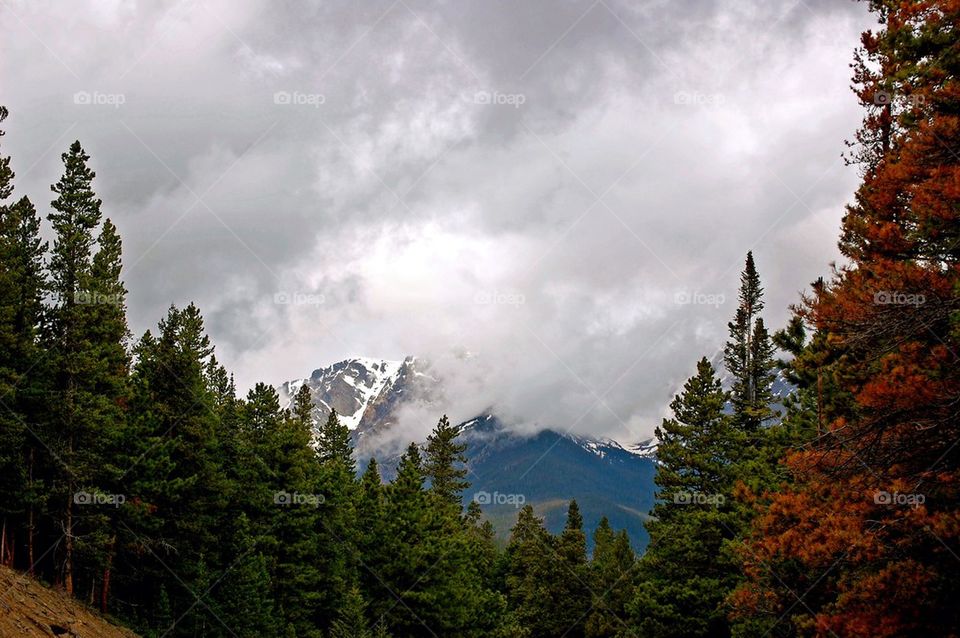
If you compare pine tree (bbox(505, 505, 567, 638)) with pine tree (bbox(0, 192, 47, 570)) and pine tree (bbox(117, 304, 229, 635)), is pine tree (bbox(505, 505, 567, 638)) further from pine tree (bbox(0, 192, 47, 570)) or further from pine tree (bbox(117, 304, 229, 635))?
pine tree (bbox(0, 192, 47, 570))

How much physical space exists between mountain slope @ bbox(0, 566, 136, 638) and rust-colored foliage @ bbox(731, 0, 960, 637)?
66.0 feet

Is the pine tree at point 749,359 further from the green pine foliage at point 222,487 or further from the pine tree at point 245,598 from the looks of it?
the pine tree at point 245,598

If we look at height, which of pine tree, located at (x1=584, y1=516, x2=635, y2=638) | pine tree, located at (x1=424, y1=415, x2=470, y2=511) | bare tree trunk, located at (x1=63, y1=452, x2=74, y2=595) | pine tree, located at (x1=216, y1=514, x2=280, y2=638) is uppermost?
pine tree, located at (x1=424, y1=415, x2=470, y2=511)

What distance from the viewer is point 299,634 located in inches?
1531

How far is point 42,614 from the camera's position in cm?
2273

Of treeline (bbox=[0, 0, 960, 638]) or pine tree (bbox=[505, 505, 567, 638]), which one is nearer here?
treeline (bbox=[0, 0, 960, 638])

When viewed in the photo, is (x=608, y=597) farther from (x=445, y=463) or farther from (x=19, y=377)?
(x=19, y=377)

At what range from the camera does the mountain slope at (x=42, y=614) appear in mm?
19717

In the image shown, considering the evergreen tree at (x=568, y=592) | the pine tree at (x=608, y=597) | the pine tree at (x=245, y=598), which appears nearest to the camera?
the pine tree at (x=245, y=598)

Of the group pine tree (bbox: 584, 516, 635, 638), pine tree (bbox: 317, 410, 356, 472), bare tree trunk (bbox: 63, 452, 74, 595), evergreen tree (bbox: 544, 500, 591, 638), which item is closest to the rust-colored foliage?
bare tree trunk (bbox: 63, 452, 74, 595)

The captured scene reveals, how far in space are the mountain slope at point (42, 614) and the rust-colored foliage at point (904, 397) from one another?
2012 centimetres

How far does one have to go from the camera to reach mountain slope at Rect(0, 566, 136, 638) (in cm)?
1972

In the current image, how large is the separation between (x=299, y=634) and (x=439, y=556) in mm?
9448

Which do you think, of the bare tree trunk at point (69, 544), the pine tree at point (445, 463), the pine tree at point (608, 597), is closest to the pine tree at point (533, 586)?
the pine tree at point (608, 597)
